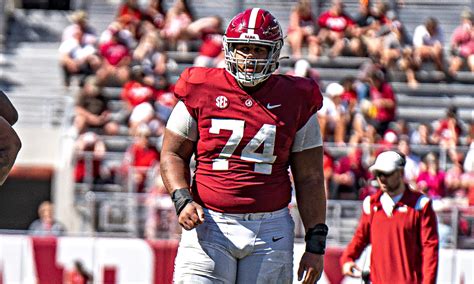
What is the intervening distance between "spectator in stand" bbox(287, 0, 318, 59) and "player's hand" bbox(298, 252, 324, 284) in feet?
33.9

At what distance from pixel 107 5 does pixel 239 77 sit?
1282 centimetres

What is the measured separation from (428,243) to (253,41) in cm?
306

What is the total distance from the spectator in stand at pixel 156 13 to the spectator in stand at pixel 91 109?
1.85 meters

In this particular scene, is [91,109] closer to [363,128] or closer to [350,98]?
[350,98]

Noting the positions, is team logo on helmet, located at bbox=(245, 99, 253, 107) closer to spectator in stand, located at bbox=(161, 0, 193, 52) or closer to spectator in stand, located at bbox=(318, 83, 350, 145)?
spectator in stand, located at bbox=(318, 83, 350, 145)

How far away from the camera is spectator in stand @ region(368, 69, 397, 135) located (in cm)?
1448

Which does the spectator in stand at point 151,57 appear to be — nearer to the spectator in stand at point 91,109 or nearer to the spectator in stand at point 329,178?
the spectator in stand at point 91,109

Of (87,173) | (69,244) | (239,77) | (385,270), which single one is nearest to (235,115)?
(239,77)

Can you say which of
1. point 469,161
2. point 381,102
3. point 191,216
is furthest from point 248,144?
point 381,102

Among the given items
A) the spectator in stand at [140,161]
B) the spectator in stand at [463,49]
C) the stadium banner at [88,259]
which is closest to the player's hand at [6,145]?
the stadium banner at [88,259]

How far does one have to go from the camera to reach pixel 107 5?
18297mm

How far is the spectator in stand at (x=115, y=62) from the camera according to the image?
15.6m

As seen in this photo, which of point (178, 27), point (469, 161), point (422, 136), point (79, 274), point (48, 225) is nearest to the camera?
point (79, 274)

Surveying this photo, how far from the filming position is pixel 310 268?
5820 millimetres
